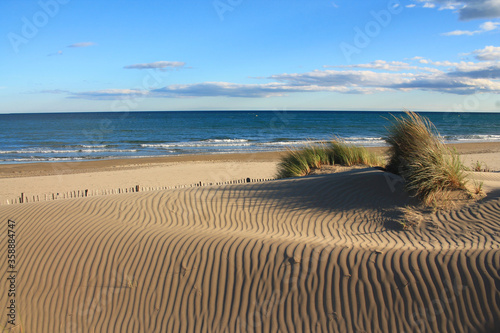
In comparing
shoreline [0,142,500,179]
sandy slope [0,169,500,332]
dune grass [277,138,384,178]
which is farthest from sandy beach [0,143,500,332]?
shoreline [0,142,500,179]

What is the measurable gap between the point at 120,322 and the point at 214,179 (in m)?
11.0

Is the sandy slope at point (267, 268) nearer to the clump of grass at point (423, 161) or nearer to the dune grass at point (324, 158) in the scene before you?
the clump of grass at point (423, 161)

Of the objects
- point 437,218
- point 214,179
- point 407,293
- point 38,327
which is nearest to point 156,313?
point 38,327

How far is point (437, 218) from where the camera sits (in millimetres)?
6004

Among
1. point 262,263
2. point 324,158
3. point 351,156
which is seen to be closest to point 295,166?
→ point 324,158

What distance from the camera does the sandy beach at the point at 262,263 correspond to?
4.40 meters

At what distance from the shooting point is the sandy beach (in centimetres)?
440

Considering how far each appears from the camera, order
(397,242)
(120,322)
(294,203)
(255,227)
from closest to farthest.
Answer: (120,322) → (397,242) → (255,227) → (294,203)

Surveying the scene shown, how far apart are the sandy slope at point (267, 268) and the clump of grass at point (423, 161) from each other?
42 centimetres

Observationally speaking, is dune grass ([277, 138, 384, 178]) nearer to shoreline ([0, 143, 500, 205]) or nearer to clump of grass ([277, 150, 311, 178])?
clump of grass ([277, 150, 311, 178])

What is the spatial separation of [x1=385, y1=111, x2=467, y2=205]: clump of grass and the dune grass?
10.6ft

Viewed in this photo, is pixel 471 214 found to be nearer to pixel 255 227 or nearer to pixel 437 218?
pixel 437 218

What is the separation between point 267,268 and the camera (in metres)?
5.08

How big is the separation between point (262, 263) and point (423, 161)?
143 inches
